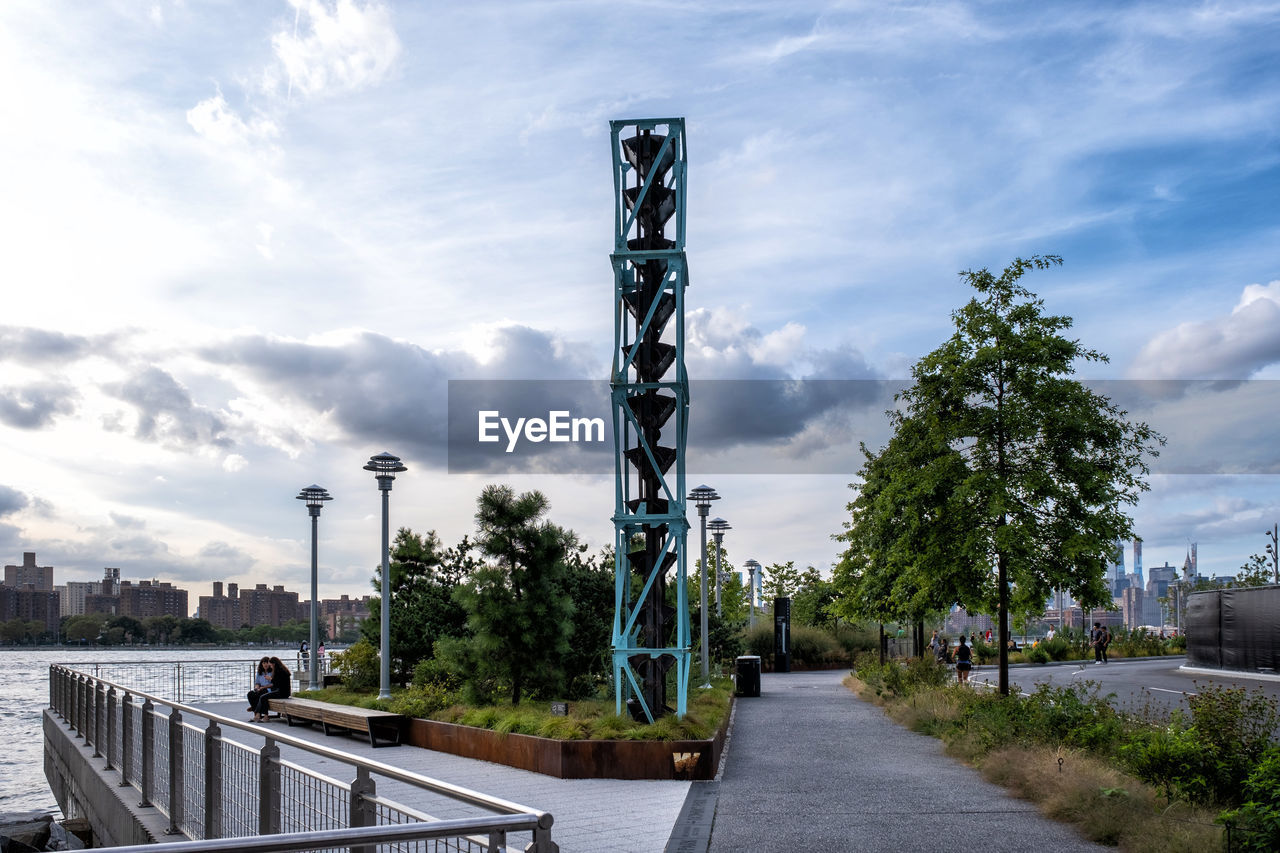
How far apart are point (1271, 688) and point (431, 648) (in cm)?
2066

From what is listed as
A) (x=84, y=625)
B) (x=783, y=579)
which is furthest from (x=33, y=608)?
(x=783, y=579)

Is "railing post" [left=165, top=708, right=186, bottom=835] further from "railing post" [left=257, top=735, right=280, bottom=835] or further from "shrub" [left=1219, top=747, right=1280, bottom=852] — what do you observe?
"shrub" [left=1219, top=747, right=1280, bottom=852]

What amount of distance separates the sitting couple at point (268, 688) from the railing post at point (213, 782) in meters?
14.6

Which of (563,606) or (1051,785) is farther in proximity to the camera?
(563,606)

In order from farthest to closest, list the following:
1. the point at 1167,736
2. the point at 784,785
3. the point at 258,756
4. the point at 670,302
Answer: the point at 670,302
the point at 784,785
the point at 1167,736
the point at 258,756

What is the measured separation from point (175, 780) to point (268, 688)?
13.5 m

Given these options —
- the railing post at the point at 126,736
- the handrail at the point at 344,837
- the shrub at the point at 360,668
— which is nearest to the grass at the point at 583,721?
the railing post at the point at 126,736

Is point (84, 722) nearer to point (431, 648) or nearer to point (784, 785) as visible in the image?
point (431, 648)

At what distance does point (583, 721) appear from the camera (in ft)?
45.6

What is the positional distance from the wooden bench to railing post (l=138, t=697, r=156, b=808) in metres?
6.14

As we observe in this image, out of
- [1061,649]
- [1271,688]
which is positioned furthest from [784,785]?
[1061,649]

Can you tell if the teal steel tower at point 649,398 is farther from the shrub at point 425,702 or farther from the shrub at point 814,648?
the shrub at point 814,648

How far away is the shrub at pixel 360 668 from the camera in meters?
23.2

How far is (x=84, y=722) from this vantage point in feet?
54.6
